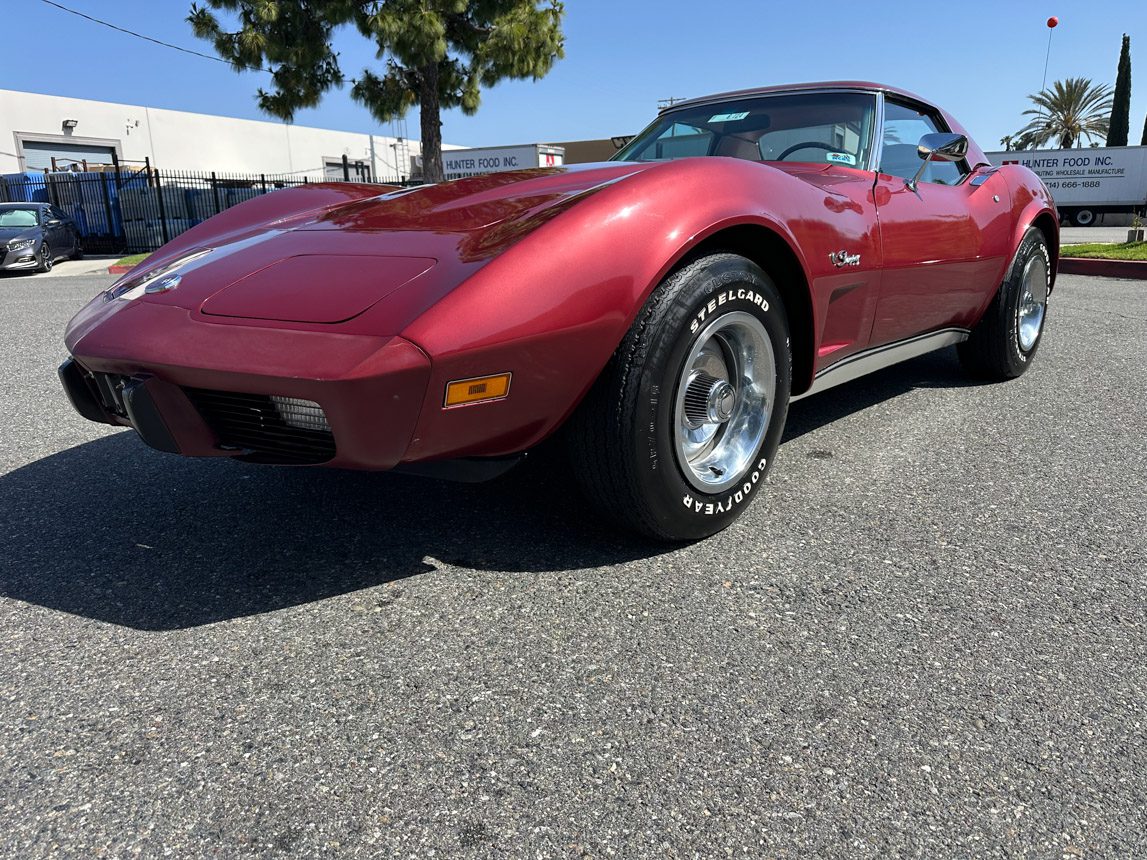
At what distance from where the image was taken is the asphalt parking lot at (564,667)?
4.25 feet

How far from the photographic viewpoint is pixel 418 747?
1465 mm

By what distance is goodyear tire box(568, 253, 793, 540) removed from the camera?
2.01 m

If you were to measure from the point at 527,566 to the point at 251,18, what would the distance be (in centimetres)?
1846

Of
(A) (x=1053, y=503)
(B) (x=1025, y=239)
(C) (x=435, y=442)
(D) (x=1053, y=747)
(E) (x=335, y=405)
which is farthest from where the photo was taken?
(B) (x=1025, y=239)

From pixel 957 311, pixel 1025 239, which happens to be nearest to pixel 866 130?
pixel 957 311

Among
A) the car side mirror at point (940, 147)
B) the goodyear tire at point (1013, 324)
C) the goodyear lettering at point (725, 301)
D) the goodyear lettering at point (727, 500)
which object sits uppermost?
the car side mirror at point (940, 147)

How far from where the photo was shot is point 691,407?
2330 millimetres

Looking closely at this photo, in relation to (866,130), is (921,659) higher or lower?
lower

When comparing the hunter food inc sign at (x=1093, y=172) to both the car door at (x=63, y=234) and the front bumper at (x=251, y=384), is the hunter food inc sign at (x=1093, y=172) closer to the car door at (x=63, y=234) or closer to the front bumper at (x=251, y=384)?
the car door at (x=63, y=234)

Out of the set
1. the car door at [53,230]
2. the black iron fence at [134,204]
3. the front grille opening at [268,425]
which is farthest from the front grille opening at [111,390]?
the black iron fence at [134,204]

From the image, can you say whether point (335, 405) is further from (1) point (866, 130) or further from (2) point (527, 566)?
(1) point (866, 130)

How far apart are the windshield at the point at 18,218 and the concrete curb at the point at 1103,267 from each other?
51.8 feet

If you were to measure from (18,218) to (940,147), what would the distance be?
51.9 feet

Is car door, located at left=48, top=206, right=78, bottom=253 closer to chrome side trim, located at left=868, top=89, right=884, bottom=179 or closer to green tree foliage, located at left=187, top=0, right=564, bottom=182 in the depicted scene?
green tree foliage, located at left=187, top=0, right=564, bottom=182
